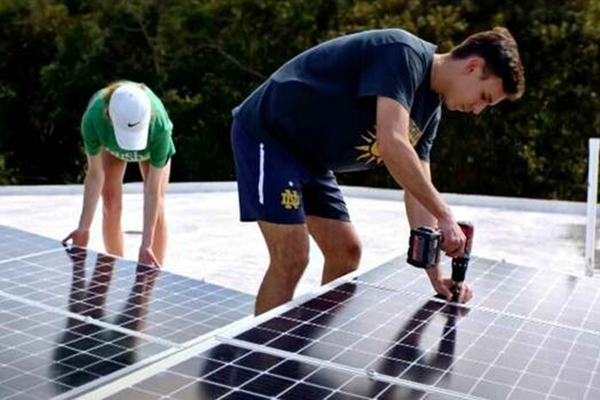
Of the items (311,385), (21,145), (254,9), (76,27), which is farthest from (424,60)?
(21,145)

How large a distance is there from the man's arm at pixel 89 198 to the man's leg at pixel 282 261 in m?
1.57

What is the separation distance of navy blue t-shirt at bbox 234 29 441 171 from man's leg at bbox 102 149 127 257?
170 cm

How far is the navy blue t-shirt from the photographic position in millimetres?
2857

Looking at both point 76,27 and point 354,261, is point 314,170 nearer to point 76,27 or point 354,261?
point 354,261

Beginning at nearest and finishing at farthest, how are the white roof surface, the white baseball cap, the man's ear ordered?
the man's ear, the white baseball cap, the white roof surface

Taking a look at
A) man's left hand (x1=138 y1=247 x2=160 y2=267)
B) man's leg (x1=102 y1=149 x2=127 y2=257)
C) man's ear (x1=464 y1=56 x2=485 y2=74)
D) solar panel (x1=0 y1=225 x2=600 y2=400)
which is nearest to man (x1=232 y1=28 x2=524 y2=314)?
man's ear (x1=464 y1=56 x2=485 y2=74)

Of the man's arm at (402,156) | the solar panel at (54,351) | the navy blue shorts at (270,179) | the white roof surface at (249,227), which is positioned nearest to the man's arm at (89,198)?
the solar panel at (54,351)

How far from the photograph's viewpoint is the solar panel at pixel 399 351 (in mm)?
2205

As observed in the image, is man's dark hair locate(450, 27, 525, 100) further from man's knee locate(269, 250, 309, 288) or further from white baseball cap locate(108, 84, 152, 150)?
white baseball cap locate(108, 84, 152, 150)

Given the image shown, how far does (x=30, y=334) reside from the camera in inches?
119

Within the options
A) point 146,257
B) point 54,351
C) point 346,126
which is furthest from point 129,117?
point 54,351

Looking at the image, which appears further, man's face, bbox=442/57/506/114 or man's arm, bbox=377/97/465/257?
man's face, bbox=442/57/506/114

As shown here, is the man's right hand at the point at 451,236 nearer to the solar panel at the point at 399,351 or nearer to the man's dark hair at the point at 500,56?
the solar panel at the point at 399,351

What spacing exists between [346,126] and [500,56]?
62 centimetres
